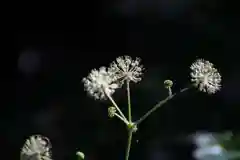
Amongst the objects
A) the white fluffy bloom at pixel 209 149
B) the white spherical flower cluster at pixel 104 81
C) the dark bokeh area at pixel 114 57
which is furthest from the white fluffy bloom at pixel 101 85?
the dark bokeh area at pixel 114 57

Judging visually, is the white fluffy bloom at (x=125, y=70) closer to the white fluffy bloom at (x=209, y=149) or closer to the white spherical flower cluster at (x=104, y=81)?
the white spherical flower cluster at (x=104, y=81)

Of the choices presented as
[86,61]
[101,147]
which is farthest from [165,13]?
[101,147]

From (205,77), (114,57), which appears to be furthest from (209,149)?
(114,57)

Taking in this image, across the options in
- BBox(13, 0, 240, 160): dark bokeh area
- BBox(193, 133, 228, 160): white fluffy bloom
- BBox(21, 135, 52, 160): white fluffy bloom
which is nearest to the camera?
BBox(21, 135, 52, 160): white fluffy bloom

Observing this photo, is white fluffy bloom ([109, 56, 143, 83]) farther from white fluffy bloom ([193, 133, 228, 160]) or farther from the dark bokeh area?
the dark bokeh area

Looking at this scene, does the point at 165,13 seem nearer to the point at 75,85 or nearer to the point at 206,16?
the point at 206,16

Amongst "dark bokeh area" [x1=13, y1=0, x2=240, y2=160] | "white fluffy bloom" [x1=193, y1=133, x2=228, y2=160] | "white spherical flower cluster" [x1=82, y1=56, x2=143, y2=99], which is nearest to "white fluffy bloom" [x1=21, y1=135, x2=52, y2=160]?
"white spherical flower cluster" [x1=82, y1=56, x2=143, y2=99]
